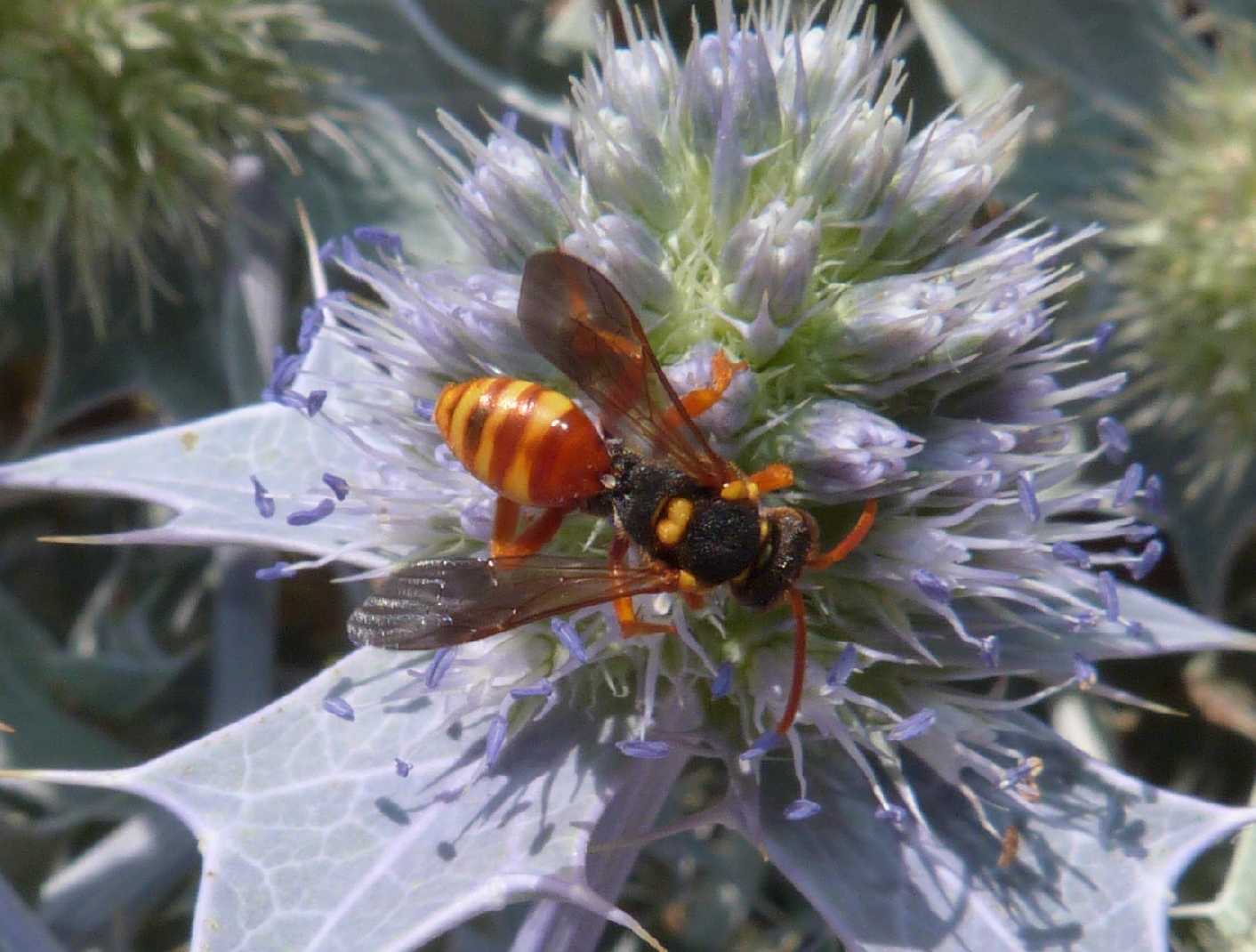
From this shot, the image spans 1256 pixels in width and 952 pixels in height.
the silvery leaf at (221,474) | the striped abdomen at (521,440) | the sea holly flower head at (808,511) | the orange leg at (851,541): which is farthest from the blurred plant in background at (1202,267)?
the silvery leaf at (221,474)

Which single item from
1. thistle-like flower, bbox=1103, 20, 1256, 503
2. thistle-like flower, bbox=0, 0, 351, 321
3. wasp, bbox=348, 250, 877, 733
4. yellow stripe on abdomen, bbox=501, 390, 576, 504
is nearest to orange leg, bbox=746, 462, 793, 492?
wasp, bbox=348, 250, 877, 733

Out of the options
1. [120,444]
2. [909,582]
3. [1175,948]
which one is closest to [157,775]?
[120,444]

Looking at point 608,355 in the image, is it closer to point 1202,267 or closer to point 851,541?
point 851,541

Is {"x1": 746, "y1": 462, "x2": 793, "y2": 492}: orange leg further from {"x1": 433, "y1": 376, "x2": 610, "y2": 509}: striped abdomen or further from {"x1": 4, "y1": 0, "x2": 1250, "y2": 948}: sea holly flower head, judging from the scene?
{"x1": 433, "y1": 376, "x2": 610, "y2": 509}: striped abdomen

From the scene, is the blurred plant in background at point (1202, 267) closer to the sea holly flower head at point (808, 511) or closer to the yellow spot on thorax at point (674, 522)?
the sea holly flower head at point (808, 511)

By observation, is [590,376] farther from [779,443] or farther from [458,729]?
[458,729]

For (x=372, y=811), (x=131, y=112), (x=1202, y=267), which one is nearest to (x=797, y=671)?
(x=372, y=811)

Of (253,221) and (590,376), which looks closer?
(590,376)
